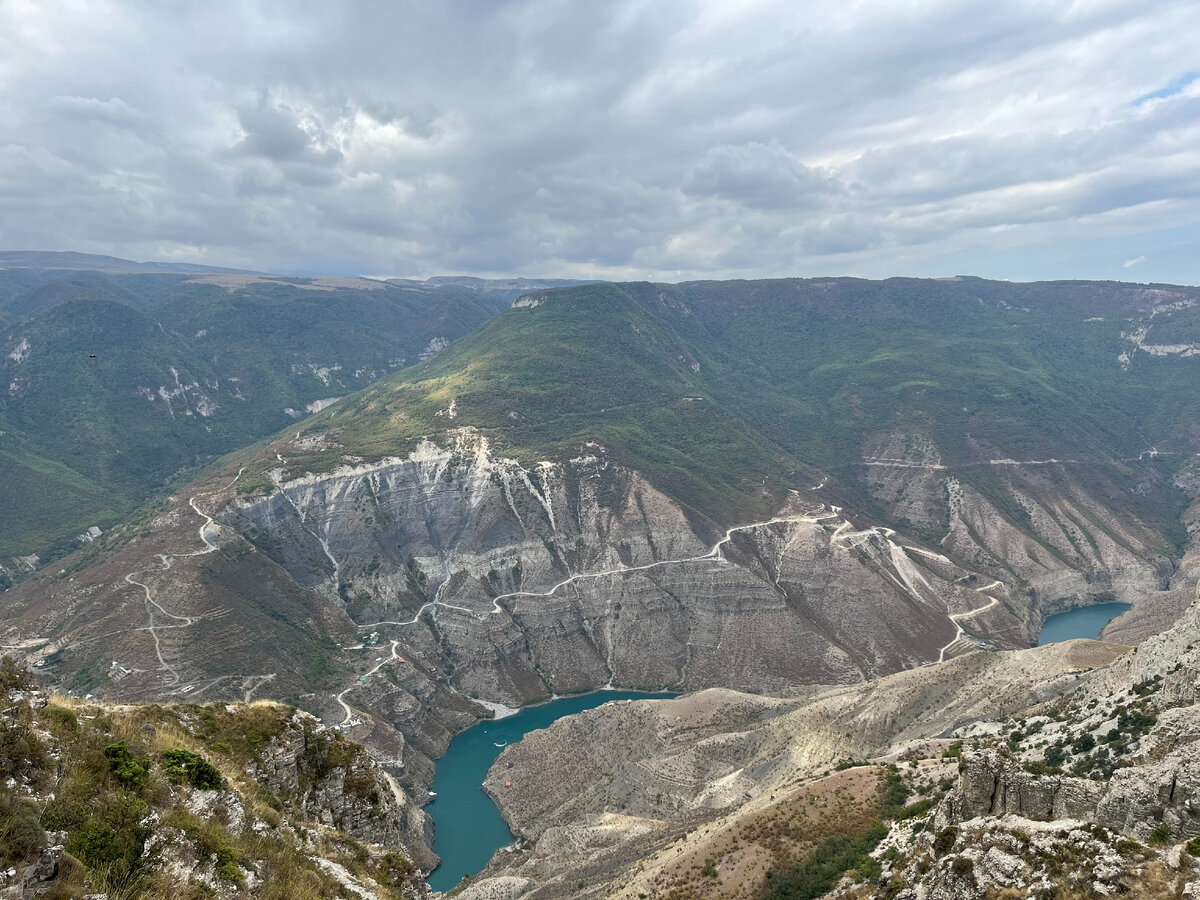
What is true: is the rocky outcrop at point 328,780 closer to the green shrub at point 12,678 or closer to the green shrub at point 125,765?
the green shrub at point 125,765

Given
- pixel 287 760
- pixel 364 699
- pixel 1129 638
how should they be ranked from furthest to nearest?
pixel 1129 638
pixel 364 699
pixel 287 760

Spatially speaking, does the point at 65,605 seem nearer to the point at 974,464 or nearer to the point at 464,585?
the point at 464,585

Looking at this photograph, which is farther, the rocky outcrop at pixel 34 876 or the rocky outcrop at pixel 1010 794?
the rocky outcrop at pixel 1010 794

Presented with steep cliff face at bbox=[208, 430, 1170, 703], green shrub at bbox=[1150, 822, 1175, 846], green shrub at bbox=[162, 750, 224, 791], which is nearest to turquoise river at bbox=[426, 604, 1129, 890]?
steep cliff face at bbox=[208, 430, 1170, 703]

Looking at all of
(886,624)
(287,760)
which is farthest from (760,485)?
(287,760)

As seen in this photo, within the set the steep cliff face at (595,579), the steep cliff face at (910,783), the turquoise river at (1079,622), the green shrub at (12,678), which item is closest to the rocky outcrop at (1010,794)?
the steep cliff face at (910,783)

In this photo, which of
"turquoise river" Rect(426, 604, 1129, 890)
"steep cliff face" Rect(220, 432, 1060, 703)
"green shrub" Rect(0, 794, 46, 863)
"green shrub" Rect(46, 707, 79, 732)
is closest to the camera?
"green shrub" Rect(0, 794, 46, 863)

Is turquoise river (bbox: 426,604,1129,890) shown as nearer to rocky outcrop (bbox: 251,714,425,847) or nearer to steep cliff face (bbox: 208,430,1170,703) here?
steep cliff face (bbox: 208,430,1170,703)

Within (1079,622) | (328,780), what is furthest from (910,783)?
(1079,622)
